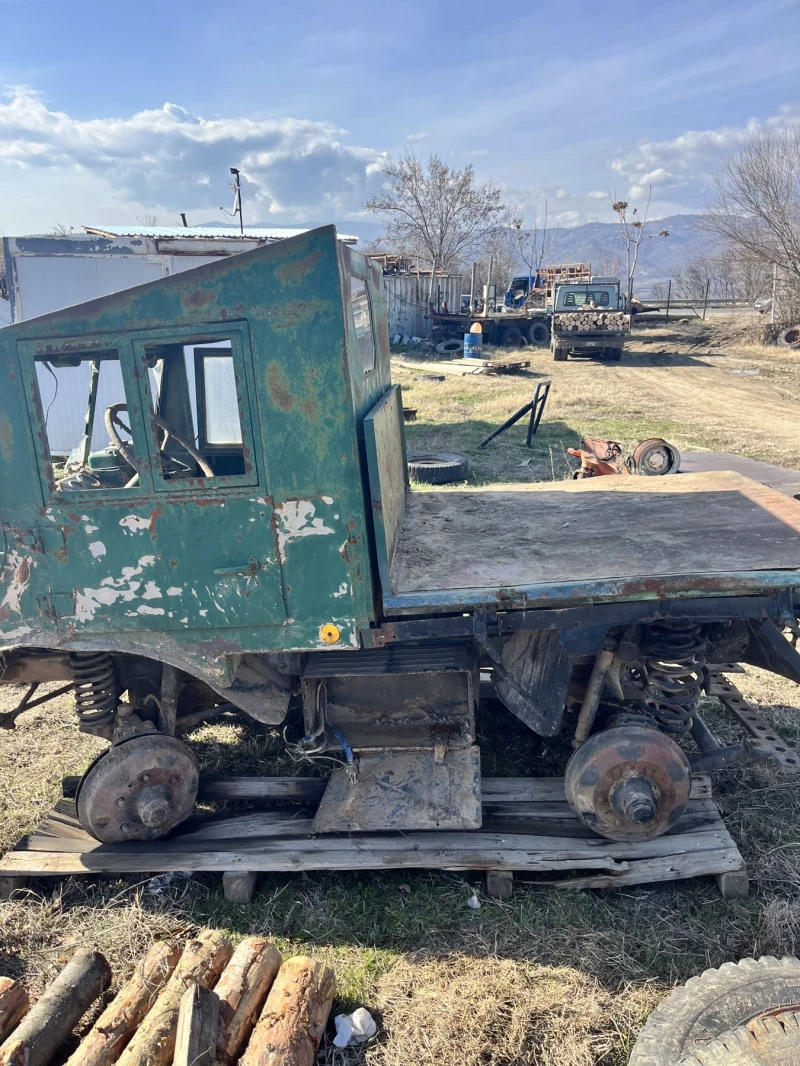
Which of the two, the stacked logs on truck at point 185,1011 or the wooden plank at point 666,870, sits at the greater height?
the stacked logs on truck at point 185,1011

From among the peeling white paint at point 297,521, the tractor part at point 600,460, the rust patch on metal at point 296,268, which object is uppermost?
the rust patch on metal at point 296,268

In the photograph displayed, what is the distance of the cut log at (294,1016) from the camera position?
2.60 meters

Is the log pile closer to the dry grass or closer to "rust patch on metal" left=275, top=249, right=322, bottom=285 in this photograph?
"rust patch on metal" left=275, top=249, right=322, bottom=285

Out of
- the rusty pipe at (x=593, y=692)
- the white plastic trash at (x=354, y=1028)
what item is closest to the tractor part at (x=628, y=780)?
the rusty pipe at (x=593, y=692)

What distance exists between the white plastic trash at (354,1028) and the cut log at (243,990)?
32cm

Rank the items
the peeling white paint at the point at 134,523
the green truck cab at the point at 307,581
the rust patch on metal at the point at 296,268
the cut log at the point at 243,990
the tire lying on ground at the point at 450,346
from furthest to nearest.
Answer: the tire lying on ground at the point at 450,346 → the peeling white paint at the point at 134,523 → the green truck cab at the point at 307,581 → the rust patch on metal at the point at 296,268 → the cut log at the point at 243,990

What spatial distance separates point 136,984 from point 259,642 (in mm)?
1448

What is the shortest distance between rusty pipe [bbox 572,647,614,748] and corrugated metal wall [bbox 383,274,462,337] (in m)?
26.5

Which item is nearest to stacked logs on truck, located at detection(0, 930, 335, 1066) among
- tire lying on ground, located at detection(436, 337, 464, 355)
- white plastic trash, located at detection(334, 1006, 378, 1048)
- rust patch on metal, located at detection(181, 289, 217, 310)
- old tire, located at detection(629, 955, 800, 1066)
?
white plastic trash, located at detection(334, 1006, 378, 1048)

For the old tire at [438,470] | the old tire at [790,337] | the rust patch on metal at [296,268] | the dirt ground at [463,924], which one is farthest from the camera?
the old tire at [790,337]

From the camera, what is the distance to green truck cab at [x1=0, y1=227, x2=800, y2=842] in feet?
10.8

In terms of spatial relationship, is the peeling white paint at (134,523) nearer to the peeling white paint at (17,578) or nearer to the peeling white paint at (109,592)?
the peeling white paint at (109,592)

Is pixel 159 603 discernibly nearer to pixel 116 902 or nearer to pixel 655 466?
pixel 116 902

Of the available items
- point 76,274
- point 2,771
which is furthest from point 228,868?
point 76,274
